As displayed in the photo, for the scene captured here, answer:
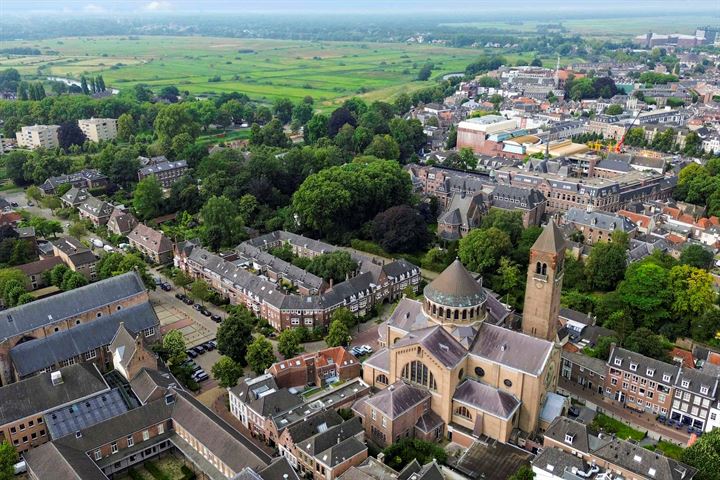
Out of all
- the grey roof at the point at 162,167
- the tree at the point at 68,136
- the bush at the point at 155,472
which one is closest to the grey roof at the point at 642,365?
the bush at the point at 155,472

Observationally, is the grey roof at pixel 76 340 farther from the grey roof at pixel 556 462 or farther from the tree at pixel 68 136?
the tree at pixel 68 136

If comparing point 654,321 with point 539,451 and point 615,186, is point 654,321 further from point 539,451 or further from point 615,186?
point 615,186

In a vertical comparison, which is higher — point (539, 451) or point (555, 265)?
point (555, 265)

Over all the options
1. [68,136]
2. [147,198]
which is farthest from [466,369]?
[68,136]

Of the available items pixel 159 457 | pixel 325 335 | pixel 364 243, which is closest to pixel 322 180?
pixel 364 243

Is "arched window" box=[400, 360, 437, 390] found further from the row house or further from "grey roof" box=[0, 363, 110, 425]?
"grey roof" box=[0, 363, 110, 425]

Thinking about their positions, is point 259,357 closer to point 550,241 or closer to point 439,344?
point 439,344
